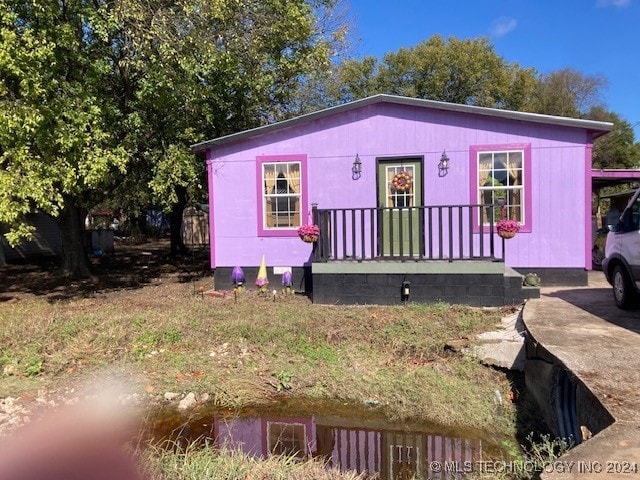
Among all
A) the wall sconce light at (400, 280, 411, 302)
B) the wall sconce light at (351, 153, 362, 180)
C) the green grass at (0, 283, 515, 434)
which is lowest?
the green grass at (0, 283, 515, 434)

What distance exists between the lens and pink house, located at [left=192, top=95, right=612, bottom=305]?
25.9 ft

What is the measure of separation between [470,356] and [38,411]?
178 inches

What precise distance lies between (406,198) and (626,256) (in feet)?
12.8

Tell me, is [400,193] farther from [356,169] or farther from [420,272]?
[420,272]

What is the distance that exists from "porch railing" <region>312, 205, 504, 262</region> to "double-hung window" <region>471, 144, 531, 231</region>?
270 mm

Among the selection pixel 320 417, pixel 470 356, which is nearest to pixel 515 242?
pixel 470 356

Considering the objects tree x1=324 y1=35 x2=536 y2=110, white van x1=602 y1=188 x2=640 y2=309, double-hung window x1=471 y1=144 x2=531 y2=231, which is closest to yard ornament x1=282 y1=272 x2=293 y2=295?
double-hung window x1=471 y1=144 x2=531 y2=231

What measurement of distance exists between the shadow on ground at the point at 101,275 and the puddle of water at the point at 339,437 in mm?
6139

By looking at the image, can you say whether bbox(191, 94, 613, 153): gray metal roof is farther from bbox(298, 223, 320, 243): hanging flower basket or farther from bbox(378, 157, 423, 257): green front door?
bbox(298, 223, 320, 243): hanging flower basket

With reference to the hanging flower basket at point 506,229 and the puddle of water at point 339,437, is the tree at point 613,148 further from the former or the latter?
the puddle of water at point 339,437

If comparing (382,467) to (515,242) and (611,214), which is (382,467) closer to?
(611,214)

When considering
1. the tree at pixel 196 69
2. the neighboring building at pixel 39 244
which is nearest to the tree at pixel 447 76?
the tree at pixel 196 69

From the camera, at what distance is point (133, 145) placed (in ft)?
32.1

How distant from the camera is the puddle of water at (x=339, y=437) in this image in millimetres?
3947
